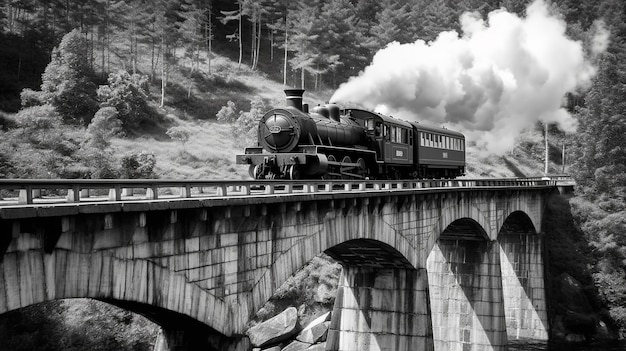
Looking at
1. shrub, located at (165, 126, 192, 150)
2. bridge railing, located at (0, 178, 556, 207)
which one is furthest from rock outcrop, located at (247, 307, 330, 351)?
shrub, located at (165, 126, 192, 150)

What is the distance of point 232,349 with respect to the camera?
1230 centimetres

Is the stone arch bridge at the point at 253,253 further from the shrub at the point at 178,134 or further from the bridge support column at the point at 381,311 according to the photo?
the shrub at the point at 178,134

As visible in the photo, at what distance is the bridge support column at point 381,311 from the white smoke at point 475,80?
36.5ft

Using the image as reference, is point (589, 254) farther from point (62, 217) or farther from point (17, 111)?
point (17, 111)

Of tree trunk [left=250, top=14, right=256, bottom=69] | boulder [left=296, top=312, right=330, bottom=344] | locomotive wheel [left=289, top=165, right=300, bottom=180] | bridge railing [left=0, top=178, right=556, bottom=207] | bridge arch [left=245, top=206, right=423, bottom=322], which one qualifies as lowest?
boulder [left=296, top=312, right=330, bottom=344]

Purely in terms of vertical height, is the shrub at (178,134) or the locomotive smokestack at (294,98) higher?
the shrub at (178,134)

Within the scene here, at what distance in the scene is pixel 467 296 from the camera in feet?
105

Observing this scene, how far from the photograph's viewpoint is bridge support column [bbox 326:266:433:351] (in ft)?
77.6

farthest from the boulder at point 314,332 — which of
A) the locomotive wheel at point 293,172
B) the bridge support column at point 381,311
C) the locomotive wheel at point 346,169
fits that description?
the locomotive wheel at point 293,172

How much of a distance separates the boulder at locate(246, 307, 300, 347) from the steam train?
10.8 meters

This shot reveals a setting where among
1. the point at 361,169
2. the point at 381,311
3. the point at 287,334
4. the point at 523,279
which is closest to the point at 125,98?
the point at 287,334

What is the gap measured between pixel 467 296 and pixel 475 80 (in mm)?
15401

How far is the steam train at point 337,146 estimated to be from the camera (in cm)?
2009

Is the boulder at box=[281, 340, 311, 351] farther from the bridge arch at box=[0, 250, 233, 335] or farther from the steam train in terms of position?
the bridge arch at box=[0, 250, 233, 335]
